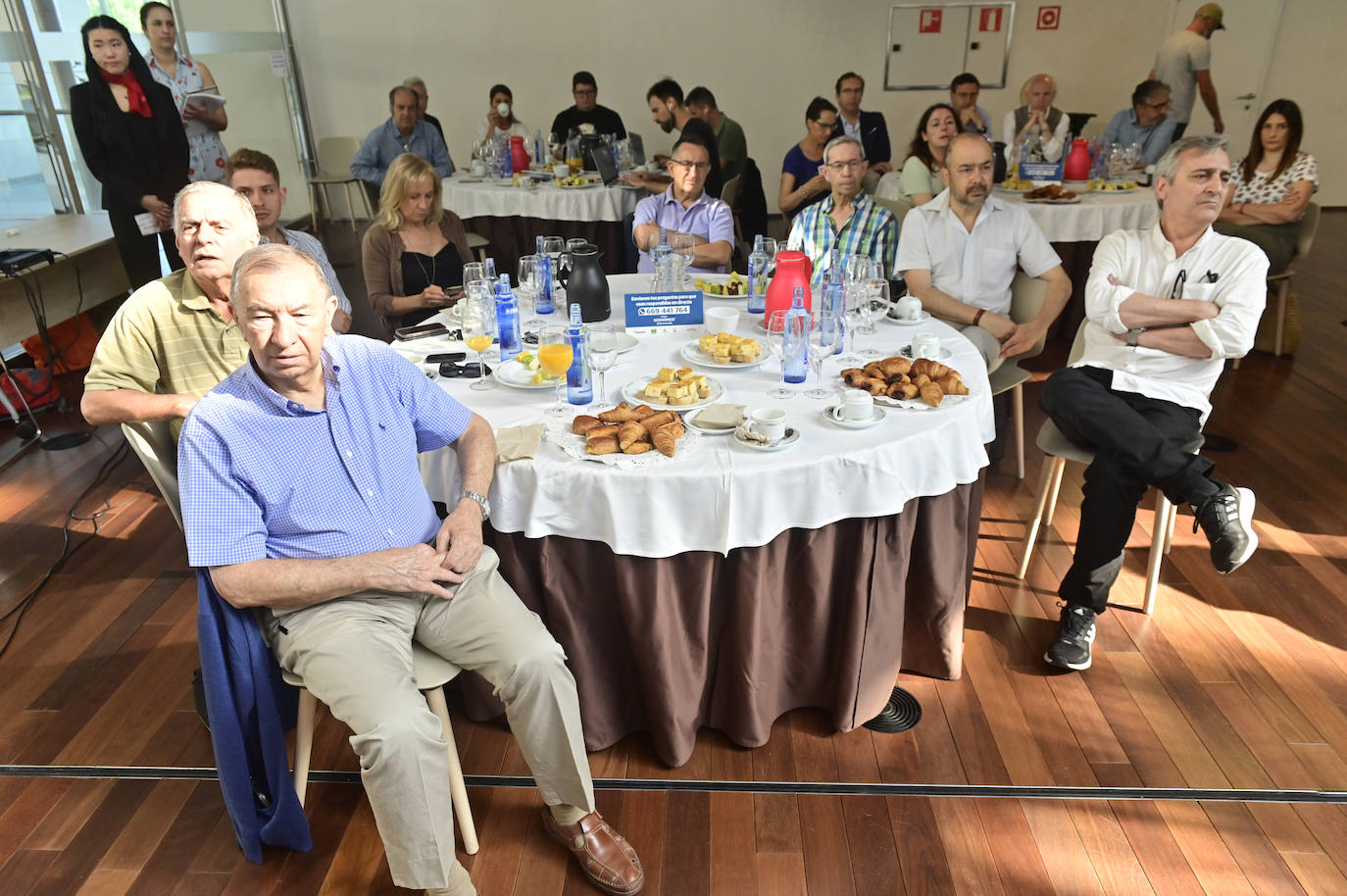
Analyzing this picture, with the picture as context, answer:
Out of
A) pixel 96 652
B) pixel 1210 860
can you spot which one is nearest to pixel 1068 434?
pixel 1210 860

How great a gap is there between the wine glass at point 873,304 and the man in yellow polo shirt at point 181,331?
5.80 ft

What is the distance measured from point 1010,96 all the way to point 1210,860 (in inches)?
331

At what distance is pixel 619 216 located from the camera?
570cm

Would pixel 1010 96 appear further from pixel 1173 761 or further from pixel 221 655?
pixel 221 655

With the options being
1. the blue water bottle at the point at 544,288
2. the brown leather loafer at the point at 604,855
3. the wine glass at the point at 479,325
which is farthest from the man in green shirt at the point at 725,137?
the brown leather loafer at the point at 604,855

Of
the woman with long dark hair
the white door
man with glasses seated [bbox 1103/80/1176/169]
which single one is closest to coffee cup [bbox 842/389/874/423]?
the woman with long dark hair

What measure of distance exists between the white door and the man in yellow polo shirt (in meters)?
9.09

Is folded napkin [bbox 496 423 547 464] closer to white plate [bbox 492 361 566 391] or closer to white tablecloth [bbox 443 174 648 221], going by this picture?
white plate [bbox 492 361 566 391]

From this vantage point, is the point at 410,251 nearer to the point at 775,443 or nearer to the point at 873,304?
the point at 873,304

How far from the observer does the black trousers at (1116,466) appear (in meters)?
2.56

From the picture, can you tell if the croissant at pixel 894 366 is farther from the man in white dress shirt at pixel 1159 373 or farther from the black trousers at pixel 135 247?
the black trousers at pixel 135 247

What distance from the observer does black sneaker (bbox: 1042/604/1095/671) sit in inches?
103

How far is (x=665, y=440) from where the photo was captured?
201 centimetres

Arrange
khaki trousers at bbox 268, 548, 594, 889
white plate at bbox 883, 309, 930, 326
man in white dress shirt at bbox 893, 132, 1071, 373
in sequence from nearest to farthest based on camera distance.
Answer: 1. khaki trousers at bbox 268, 548, 594, 889
2. white plate at bbox 883, 309, 930, 326
3. man in white dress shirt at bbox 893, 132, 1071, 373
